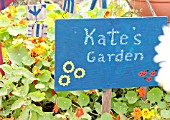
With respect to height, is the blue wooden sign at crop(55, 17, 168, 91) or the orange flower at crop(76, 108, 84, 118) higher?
the blue wooden sign at crop(55, 17, 168, 91)

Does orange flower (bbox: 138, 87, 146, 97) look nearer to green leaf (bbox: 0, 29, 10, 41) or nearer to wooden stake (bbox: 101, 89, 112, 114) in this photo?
wooden stake (bbox: 101, 89, 112, 114)

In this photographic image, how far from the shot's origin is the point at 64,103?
1370 mm

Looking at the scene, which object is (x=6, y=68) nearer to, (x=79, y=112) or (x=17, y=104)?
(x=17, y=104)

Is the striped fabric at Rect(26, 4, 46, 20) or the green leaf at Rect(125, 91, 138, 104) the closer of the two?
the green leaf at Rect(125, 91, 138, 104)

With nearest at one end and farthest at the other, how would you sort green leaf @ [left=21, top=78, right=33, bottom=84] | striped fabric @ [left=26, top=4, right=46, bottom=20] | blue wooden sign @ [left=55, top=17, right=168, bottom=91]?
blue wooden sign @ [left=55, top=17, right=168, bottom=91] < green leaf @ [left=21, top=78, right=33, bottom=84] < striped fabric @ [left=26, top=4, right=46, bottom=20]

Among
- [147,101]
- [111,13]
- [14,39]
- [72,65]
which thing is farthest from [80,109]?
[111,13]

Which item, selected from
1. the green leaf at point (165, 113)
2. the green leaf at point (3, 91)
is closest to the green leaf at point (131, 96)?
the green leaf at point (165, 113)

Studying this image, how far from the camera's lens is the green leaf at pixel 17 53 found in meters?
1.49

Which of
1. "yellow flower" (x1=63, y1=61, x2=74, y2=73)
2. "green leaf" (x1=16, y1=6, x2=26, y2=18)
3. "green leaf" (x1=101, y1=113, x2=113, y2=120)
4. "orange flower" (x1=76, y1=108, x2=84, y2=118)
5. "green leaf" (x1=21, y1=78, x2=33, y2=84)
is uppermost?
"green leaf" (x1=16, y1=6, x2=26, y2=18)

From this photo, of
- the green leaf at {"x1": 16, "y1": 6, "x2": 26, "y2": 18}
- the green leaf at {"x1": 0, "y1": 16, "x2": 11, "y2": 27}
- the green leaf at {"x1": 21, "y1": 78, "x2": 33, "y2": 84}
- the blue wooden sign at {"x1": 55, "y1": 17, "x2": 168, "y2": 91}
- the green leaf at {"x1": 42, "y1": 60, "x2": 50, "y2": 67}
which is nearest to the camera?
the blue wooden sign at {"x1": 55, "y1": 17, "x2": 168, "y2": 91}

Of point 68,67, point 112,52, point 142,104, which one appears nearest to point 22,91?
point 68,67

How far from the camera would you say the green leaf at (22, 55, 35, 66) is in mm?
1478

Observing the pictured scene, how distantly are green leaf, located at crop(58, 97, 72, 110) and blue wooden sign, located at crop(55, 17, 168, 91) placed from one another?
0.19 meters

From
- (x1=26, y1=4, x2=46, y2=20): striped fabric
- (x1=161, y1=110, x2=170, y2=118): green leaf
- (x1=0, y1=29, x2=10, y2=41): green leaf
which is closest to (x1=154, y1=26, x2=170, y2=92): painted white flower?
(x1=161, y1=110, x2=170, y2=118): green leaf
